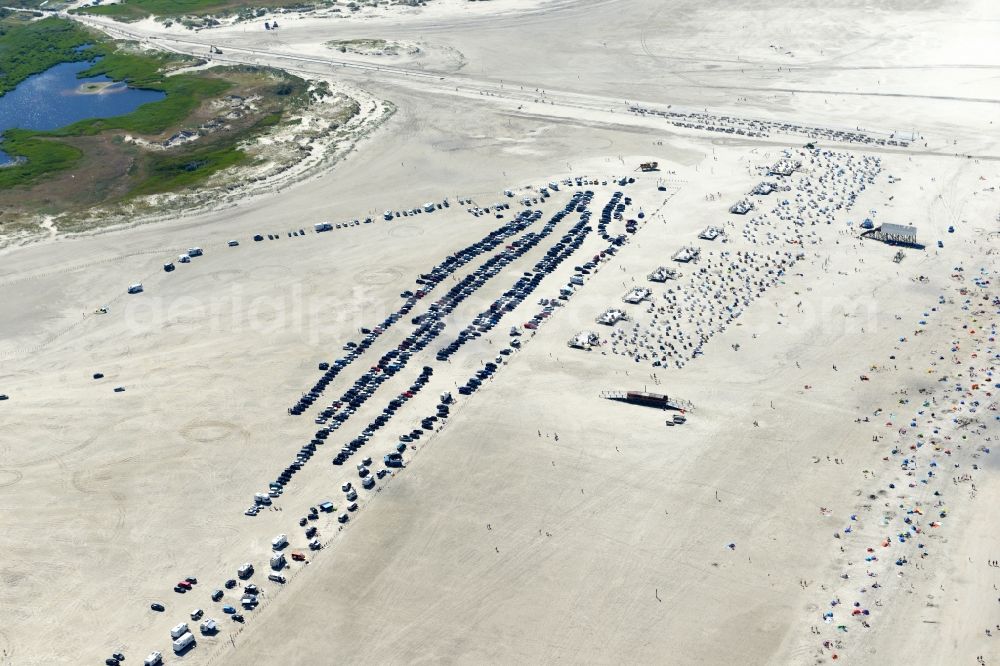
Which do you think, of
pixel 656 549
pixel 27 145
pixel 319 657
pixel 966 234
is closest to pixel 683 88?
pixel 966 234

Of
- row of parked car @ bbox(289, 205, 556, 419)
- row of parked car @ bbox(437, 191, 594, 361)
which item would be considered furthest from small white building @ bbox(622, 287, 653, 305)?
row of parked car @ bbox(289, 205, 556, 419)

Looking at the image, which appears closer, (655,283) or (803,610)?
(803,610)

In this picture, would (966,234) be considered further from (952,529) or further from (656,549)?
(656,549)

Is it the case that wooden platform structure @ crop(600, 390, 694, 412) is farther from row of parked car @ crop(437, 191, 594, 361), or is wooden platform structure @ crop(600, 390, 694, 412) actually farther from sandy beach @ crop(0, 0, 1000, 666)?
row of parked car @ crop(437, 191, 594, 361)

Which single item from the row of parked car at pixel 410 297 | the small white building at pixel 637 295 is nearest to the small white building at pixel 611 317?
the small white building at pixel 637 295

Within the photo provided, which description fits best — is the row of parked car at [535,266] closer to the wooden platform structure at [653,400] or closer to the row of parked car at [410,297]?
the row of parked car at [410,297]

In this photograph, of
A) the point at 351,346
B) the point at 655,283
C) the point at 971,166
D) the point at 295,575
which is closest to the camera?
the point at 295,575

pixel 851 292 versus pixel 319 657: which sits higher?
pixel 851 292

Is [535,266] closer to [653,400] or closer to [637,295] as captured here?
[637,295]
